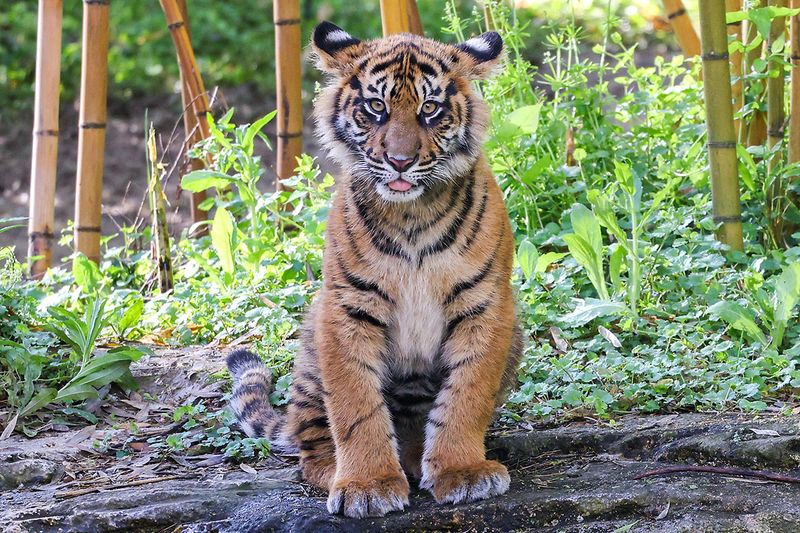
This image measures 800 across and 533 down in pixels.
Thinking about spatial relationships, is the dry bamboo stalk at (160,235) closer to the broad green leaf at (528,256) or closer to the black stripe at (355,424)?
the broad green leaf at (528,256)

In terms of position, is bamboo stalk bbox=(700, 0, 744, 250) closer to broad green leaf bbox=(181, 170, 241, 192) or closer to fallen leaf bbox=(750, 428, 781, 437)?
fallen leaf bbox=(750, 428, 781, 437)

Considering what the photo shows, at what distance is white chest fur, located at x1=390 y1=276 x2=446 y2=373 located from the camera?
10.6 ft

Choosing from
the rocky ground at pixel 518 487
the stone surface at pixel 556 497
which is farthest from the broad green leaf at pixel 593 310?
the stone surface at pixel 556 497

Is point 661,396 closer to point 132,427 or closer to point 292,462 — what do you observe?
point 292,462

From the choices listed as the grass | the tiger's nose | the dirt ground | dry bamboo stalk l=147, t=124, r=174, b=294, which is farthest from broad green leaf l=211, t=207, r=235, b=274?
the dirt ground

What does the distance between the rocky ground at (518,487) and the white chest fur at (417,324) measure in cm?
43

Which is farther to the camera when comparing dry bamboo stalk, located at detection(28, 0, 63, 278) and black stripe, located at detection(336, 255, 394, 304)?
dry bamboo stalk, located at detection(28, 0, 63, 278)

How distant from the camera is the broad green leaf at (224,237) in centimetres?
520

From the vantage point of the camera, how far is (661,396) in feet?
12.6

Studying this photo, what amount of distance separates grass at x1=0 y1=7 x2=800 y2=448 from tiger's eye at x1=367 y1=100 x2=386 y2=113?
1252 mm

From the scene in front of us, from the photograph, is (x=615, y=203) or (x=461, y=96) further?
(x=615, y=203)

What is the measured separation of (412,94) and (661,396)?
1484 mm

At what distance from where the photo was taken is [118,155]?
10.1 metres

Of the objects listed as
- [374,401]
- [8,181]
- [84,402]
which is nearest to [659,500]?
[374,401]
